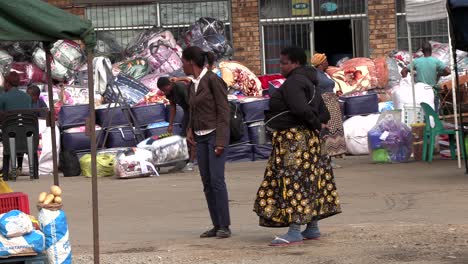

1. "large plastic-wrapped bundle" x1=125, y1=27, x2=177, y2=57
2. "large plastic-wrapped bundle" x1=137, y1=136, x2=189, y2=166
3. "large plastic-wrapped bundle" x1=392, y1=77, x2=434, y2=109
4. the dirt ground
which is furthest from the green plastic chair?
"large plastic-wrapped bundle" x1=125, y1=27, x2=177, y2=57

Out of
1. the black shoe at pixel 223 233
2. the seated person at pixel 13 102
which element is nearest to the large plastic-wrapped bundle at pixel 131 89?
the seated person at pixel 13 102

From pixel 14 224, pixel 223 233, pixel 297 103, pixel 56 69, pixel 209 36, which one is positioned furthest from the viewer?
pixel 209 36

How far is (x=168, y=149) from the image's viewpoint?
1841cm

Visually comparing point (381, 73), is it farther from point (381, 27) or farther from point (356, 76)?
point (381, 27)

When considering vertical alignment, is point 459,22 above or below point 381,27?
above

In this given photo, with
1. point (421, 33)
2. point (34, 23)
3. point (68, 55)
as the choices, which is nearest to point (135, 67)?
point (68, 55)

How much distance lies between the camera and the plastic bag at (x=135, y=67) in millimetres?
22422

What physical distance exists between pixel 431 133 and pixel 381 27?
659 centimetres

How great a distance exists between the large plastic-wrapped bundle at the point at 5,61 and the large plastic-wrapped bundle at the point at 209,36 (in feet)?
11.7

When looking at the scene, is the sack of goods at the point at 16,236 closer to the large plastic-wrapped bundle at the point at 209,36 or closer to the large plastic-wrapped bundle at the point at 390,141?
the large plastic-wrapped bundle at the point at 390,141

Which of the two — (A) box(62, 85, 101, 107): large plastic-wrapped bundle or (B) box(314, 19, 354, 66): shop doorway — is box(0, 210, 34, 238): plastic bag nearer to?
(A) box(62, 85, 101, 107): large plastic-wrapped bundle

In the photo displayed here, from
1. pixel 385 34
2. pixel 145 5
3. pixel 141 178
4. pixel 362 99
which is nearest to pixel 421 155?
pixel 362 99

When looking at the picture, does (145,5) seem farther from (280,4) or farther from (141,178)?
(141,178)

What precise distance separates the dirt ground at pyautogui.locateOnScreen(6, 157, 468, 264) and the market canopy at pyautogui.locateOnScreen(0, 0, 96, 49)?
2.34 meters
